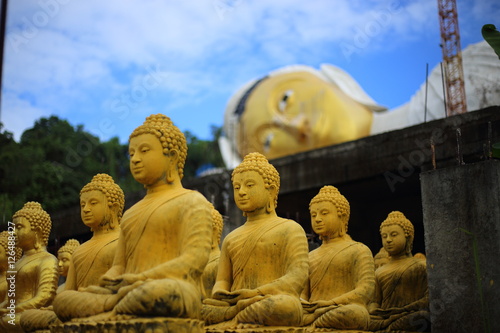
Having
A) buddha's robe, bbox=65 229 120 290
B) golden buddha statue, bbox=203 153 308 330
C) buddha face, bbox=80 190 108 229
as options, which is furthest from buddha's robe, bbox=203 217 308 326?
buddha face, bbox=80 190 108 229

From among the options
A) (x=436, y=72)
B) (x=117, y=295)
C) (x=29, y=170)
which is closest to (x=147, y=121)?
(x=117, y=295)

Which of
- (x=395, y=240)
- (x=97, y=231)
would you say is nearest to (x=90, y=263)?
(x=97, y=231)

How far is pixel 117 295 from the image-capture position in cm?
652

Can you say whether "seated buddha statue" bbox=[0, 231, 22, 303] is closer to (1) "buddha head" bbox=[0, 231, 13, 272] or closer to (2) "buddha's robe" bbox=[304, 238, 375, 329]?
Answer: (1) "buddha head" bbox=[0, 231, 13, 272]

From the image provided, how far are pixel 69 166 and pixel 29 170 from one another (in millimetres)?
8426

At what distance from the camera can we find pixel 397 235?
454 inches

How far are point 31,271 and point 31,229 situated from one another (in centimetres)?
72

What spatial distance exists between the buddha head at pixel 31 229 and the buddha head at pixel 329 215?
3989 mm

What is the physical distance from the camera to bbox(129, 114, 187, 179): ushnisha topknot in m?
7.43

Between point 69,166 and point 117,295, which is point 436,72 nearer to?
point 69,166

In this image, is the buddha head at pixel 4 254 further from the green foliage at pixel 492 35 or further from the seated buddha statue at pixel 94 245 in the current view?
the green foliage at pixel 492 35

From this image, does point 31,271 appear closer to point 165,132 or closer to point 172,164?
point 172,164

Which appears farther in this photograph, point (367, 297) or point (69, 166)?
point (69, 166)

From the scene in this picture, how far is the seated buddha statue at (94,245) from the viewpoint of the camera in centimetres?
853
